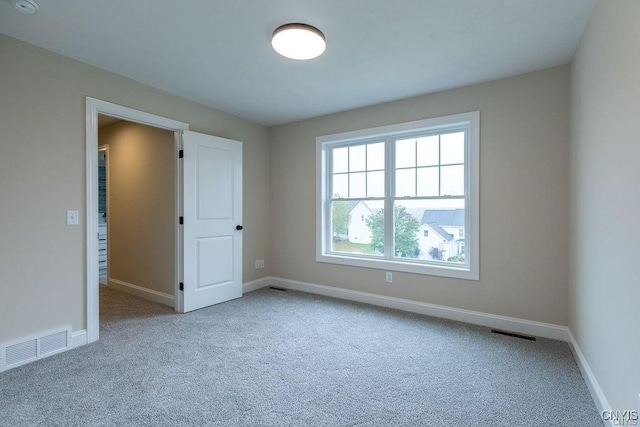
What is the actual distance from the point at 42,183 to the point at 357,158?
3254 mm

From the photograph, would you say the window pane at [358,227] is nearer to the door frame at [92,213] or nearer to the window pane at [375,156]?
the window pane at [375,156]

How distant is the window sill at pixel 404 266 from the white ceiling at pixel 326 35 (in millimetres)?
1950

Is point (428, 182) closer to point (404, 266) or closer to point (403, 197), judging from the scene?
point (403, 197)

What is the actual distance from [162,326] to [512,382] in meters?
3.11

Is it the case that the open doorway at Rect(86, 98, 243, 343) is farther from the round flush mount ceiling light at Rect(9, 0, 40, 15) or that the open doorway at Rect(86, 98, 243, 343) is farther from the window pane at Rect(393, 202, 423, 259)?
the window pane at Rect(393, 202, 423, 259)

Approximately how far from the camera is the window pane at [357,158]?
161 inches

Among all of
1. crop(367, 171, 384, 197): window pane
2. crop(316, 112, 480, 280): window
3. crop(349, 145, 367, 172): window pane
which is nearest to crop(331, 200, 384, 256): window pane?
crop(316, 112, 480, 280): window

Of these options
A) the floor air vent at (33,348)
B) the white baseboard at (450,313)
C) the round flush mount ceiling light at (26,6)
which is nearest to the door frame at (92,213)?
the floor air vent at (33,348)

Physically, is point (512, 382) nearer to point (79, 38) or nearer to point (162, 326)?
point (162, 326)

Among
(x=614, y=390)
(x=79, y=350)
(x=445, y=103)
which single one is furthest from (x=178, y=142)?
(x=614, y=390)

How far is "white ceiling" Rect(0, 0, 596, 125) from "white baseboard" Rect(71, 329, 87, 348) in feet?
7.87

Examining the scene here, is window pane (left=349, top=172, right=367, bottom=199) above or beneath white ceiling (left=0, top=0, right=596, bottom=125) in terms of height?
beneath

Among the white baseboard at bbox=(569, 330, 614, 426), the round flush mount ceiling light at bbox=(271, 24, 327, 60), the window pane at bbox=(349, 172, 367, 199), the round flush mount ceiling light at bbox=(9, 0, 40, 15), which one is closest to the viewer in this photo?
the white baseboard at bbox=(569, 330, 614, 426)

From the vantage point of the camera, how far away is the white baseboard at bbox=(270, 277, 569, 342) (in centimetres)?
282
